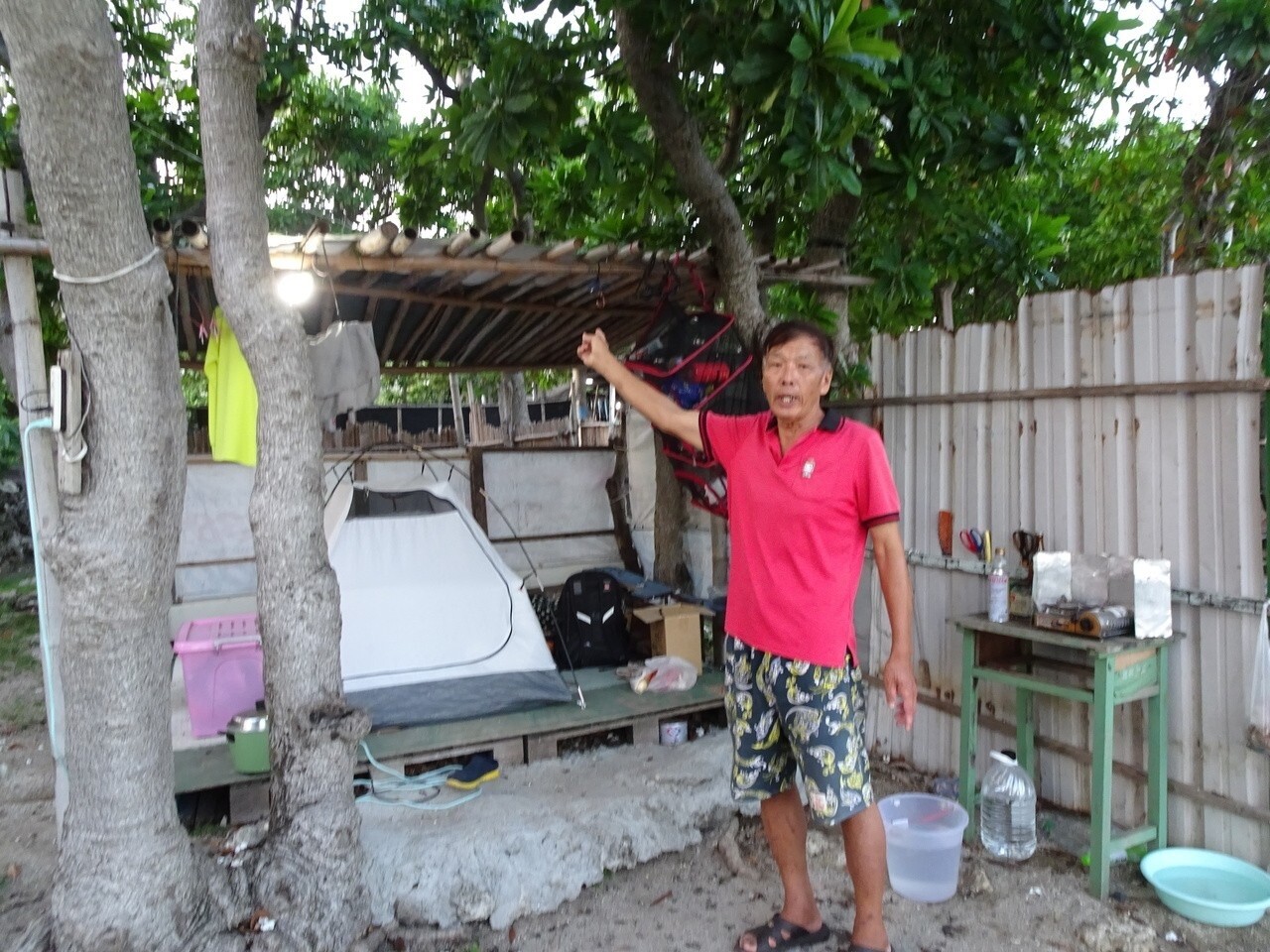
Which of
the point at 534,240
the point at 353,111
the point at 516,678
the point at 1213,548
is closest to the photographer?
the point at 1213,548

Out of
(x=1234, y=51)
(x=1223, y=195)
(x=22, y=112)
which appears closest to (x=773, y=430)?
(x=22, y=112)

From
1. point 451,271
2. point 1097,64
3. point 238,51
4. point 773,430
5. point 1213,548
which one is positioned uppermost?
point 1097,64

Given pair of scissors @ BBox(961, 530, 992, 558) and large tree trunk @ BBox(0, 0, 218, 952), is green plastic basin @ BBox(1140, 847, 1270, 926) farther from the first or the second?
large tree trunk @ BBox(0, 0, 218, 952)

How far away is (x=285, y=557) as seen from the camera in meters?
2.82

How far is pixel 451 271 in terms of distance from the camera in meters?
4.11

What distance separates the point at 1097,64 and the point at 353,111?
7495 millimetres

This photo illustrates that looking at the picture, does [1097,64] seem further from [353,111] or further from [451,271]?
[353,111]

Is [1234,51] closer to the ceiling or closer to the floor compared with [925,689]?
closer to the ceiling

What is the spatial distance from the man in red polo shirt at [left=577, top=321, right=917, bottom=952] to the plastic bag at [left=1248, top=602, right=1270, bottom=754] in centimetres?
116

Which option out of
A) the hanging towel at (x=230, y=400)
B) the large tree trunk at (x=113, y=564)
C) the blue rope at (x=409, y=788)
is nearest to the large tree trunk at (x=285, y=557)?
the large tree trunk at (x=113, y=564)

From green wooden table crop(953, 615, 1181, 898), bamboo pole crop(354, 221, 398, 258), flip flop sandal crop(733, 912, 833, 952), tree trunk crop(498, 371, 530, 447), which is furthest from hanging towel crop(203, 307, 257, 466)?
tree trunk crop(498, 371, 530, 447)

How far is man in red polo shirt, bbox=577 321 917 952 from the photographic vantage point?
2484 millimetres

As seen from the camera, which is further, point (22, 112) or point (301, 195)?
point (301, 195)

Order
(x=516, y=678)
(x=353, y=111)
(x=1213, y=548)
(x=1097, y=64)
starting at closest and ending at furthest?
1. (x=1213, y=548)
2. (x=1097, y=64)
3. (x=516, y=678)
4. (x=353, y=111)
